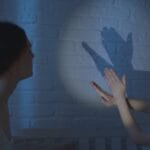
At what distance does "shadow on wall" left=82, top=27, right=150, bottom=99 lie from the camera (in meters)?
2.08

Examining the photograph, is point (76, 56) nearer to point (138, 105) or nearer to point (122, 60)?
point (122, 60)

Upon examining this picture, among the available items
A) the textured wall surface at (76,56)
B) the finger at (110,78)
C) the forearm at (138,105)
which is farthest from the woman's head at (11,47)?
the textured wall surface at (76,56)

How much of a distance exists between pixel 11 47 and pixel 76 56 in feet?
2.57

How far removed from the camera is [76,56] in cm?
205

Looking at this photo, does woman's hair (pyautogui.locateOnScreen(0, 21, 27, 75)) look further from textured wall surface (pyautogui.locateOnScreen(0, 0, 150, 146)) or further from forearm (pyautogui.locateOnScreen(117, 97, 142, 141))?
textured wall surface (pyautogui.locateOnScreen(0, 0, 150, 146))

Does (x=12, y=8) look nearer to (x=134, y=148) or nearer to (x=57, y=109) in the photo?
(x=57, y=109)

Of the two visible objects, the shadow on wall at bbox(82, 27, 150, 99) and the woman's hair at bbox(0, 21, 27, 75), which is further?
the shadow on wall at bbox(82, 27, 150, 99)

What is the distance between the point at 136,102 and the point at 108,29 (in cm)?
53

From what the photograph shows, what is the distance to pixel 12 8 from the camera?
6.51ft

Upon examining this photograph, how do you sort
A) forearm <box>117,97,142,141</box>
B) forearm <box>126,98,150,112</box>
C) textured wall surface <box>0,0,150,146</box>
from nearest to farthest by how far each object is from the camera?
forearm <box>117,97,142,141</box> < forearm <box>126,98,150,112</box> < textured wall surface <box>0,0,150,146</box>

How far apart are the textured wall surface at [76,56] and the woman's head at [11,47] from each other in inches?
26.6

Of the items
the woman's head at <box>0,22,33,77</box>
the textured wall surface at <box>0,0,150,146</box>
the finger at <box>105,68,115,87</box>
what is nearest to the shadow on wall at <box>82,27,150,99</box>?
the textured wall surface at <box>0,0,150,146</box>

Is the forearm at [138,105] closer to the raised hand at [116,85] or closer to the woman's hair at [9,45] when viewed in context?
the raised hand at [116,85]

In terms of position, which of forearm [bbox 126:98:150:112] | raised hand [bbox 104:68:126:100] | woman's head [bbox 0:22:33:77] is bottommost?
forearm [bbox 126:98:150:112]
